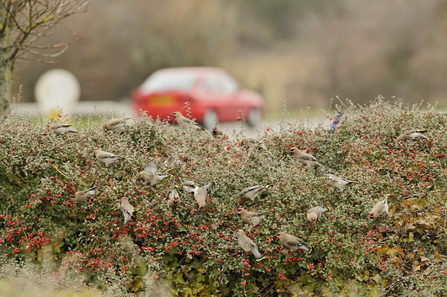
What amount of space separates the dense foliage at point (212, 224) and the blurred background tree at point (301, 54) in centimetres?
1658

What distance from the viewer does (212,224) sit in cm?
455

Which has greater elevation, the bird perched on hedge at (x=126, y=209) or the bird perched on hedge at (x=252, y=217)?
the bird perched on hedge at (x=252, y=217)

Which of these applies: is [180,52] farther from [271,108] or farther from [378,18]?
[378,18]

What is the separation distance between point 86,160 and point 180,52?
2076 cm

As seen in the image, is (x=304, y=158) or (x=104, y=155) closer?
(x=104, y=155)

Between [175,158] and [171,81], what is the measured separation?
8.25m

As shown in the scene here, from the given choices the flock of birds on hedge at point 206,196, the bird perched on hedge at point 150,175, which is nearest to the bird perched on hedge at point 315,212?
the flock of birds on hedge at point 206,196

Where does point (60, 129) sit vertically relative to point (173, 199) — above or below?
above

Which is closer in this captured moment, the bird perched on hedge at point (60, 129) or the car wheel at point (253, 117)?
the bird perched on hedge at point (60, 129)

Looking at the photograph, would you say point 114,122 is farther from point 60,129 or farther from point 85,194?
point 85,194

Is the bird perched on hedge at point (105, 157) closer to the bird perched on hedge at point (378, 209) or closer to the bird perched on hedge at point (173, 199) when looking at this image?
the bird perched on hedge at point (173, 199)

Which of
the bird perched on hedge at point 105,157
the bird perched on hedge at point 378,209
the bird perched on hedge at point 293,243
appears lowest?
the bird perched on hedge at point 293,243

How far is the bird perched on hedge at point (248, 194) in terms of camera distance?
4.67 metres

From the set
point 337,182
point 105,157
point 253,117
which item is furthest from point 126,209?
point 253,117
